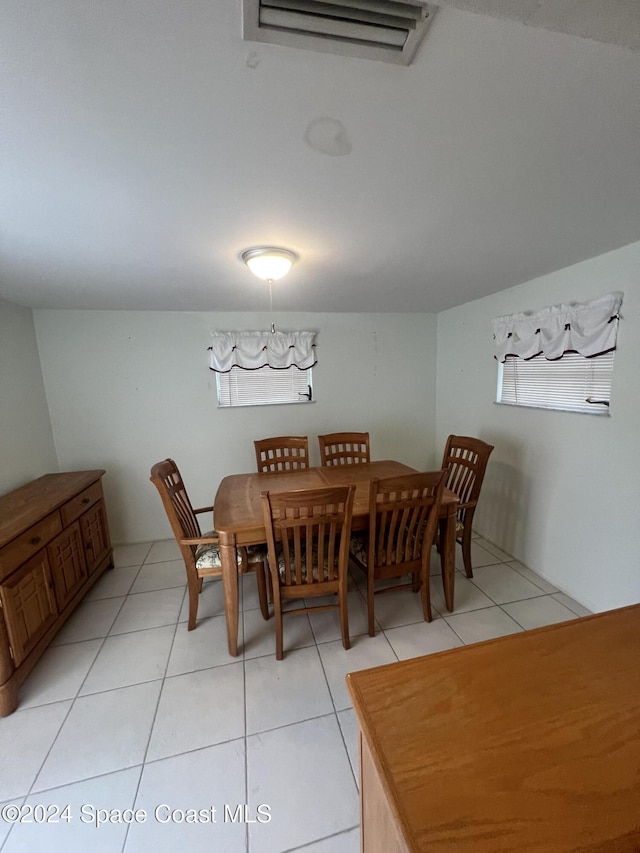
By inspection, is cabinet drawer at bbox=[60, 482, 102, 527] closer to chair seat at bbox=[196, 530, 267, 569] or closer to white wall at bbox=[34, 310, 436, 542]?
white wall at bbox=[34, 310, 436, 542]

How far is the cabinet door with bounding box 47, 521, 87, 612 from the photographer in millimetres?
1928

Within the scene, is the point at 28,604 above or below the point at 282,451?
below

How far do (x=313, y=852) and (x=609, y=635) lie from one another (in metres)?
1.14

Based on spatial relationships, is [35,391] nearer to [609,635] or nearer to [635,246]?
[609,635]

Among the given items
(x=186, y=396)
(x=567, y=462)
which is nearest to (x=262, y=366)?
(x=186, y=396)

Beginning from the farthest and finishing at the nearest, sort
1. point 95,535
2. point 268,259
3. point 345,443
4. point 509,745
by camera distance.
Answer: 1. point 345,443
2. point 95,535
3. point 268,259
4. point 509,745

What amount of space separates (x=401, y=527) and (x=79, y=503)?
2130 mm

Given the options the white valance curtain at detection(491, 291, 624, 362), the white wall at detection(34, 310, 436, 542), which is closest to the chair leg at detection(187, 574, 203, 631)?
the white wall at detection(34, 310, 436, 542)

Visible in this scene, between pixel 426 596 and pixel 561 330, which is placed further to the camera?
pixel 561 330

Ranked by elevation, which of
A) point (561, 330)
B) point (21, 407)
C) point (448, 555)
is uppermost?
point (561, 330)

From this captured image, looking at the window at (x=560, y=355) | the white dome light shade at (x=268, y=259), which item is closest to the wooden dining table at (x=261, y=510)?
the window at (x=560, y=355)

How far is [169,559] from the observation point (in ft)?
9.17

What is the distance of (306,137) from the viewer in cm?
89

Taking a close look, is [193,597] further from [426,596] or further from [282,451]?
[426,596]
